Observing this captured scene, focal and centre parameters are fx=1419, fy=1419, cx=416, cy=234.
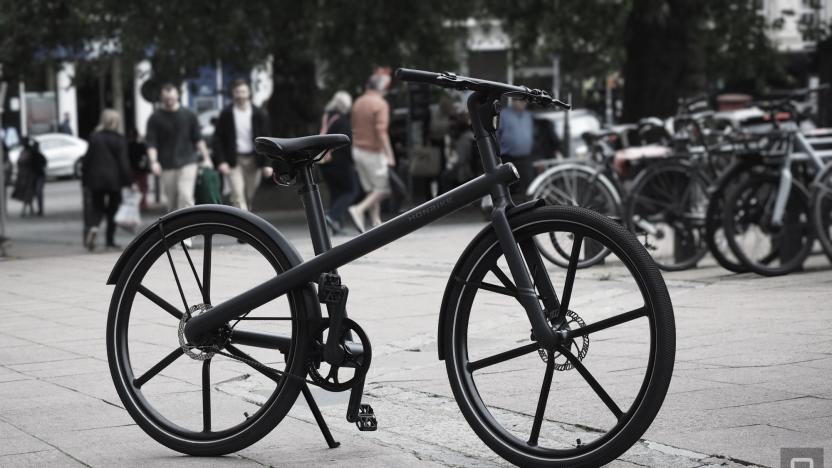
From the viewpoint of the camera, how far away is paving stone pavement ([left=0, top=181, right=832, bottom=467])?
4.63 meters

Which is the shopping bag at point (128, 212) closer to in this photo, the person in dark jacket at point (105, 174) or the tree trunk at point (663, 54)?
the person in dark jacket at point (105, 174)

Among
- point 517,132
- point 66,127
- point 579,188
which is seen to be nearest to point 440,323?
point 579,188

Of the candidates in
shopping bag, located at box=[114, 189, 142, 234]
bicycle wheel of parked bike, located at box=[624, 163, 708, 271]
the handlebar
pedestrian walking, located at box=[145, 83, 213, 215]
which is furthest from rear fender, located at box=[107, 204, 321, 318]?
shopping bag, located at box=[114, 189, 142, 234]

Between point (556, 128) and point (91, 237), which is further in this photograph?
point (556, 128)

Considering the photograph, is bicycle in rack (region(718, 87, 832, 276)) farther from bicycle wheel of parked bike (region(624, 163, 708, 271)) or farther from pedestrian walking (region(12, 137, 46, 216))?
pedestrian walking (region(12, 137, 46, 216))

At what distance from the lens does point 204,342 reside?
4.68 meters

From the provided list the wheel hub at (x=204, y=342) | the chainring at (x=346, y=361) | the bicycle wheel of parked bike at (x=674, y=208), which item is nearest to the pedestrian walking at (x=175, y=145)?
the bicycle wheel of parked bike at (x=674, y=208)

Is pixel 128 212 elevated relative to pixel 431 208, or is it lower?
lower

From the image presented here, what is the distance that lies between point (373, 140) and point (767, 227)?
698 centimetres

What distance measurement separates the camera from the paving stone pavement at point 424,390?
182 inches

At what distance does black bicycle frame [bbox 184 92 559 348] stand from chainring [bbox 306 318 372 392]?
0.60ft

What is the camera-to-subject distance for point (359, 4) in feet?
68.1

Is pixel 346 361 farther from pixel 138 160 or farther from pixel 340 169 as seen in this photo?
pixel 138 160

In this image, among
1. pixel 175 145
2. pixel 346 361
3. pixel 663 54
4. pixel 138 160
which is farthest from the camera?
pixel 138 160
